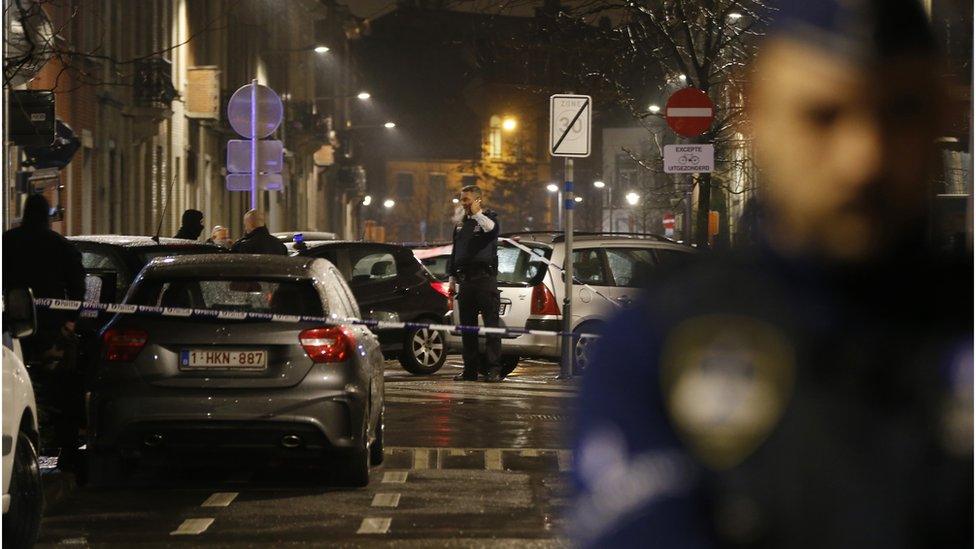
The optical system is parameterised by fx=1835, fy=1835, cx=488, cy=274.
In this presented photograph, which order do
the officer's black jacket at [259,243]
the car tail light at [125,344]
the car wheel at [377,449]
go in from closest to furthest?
1. the car tail light at [125,344]
2. the car wheel at [377,449]
3. the officer's black jacket at [259,243]

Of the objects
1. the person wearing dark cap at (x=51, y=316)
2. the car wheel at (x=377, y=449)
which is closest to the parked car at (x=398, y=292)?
the person wearing dark cap at (x=51, y=316)

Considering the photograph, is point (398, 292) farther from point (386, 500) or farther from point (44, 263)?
point (386, 500)

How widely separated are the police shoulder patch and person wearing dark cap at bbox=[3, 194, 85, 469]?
27.8ft

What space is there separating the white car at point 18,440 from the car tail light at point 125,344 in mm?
2294

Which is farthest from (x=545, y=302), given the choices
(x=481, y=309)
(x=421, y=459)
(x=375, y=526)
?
(x=375, y=526)

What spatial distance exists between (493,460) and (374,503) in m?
2.08

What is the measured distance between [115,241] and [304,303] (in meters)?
5.78

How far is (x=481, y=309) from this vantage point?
744 inches

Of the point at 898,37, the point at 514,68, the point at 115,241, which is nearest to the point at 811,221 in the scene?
the point at 898,37

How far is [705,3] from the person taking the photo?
2602cm

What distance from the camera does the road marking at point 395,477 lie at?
10578mm

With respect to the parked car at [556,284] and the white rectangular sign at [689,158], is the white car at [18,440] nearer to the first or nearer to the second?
the parked car at [556,284]

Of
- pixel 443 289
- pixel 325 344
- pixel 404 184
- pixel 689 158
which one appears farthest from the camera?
pixel 404 184

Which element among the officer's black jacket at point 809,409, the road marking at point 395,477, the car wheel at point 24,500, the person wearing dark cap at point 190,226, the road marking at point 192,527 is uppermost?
the officer's black jacket at point 809,409
